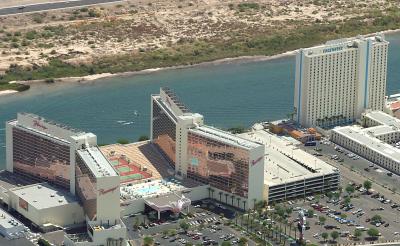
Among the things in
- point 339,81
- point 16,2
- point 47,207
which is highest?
point 16,2

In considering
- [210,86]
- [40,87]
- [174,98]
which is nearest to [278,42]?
[210,86]

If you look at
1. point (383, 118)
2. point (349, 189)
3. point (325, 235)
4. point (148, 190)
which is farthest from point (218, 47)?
point (325, 235)

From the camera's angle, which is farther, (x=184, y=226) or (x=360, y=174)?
(x=360, y=174)

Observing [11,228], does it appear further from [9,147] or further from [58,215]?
[9,147]

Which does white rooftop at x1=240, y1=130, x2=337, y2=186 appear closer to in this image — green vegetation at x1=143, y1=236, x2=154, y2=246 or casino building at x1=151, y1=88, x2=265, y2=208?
casino building at x1=151, y1=88, x2=265, y2=208

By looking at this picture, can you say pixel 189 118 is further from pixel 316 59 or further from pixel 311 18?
pixel 311 18

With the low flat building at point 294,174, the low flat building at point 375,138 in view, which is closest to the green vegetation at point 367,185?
the low flat building at point 294,174

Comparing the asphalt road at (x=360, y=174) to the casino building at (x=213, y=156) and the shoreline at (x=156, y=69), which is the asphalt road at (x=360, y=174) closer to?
the casino building at (x=213, y=156)
